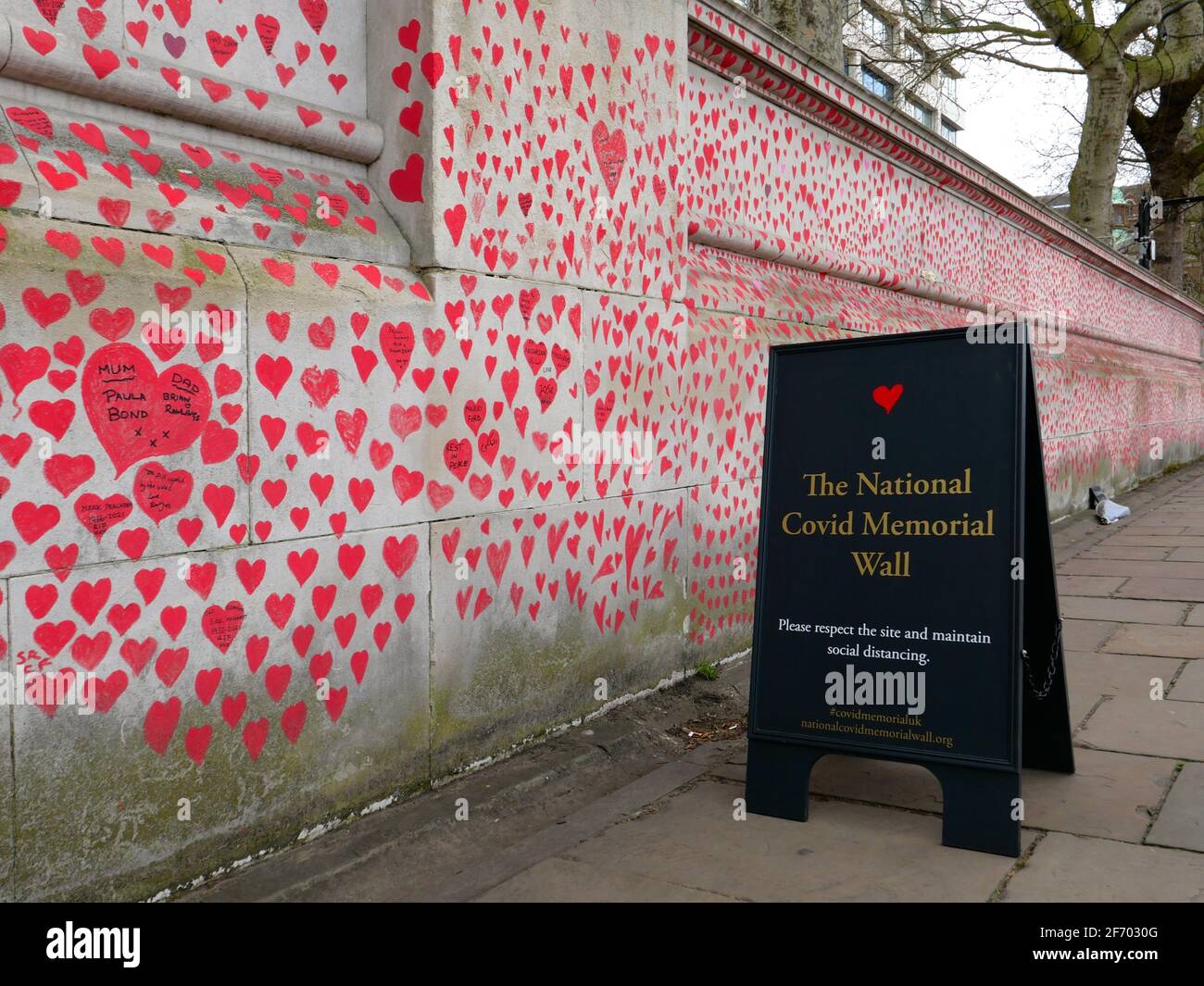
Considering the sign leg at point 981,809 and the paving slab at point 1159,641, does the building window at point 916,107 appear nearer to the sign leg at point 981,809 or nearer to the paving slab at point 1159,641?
the paving slab at point 1159,641

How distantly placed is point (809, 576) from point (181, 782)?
1873mm

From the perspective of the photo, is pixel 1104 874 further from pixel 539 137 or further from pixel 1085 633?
pixel 1085 633

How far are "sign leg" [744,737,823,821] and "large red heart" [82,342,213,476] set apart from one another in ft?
6.18

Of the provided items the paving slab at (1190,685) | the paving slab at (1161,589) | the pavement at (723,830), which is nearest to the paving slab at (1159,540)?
the paving slab at (1161,589)

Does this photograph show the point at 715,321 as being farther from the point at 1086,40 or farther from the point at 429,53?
the point at 1086,40

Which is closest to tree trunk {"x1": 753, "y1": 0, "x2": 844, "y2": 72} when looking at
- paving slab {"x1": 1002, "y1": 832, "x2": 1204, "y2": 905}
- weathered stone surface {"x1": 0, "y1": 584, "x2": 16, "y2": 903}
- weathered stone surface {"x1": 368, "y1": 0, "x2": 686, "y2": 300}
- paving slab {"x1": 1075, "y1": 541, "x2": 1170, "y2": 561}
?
paving slab {"x1": 1075, "y1": 541, "x2": 1170, "y2": 561}

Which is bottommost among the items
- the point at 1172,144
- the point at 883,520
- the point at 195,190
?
the point at 883,520

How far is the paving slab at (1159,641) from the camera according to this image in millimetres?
5500

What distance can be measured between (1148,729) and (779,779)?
1755mm

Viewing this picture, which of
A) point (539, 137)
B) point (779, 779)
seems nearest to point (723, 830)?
point (779, 779)

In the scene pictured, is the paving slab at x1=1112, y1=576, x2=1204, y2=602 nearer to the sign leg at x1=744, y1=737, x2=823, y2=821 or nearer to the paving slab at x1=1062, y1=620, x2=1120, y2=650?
the paving slab at x1=1062, y1=620, x2=1120, y2=650

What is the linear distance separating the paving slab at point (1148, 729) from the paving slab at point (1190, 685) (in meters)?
0.10

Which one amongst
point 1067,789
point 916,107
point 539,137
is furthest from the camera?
point 916,107

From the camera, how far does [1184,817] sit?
10.7 feet
